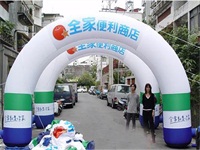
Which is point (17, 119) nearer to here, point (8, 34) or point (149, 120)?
point (149, 120)

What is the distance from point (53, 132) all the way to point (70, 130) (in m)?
0.29

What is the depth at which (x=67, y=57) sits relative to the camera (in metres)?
13.4

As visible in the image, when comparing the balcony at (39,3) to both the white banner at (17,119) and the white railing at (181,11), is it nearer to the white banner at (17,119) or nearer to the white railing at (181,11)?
the white railing at (181,11)

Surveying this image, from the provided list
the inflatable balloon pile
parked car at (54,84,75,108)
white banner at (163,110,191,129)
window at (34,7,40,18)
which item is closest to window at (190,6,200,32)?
parked car at (54,84,75,108)

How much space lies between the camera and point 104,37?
9.38 meters

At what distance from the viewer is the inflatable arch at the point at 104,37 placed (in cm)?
869

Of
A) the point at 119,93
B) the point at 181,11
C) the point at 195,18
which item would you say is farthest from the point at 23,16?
the point at 195,18

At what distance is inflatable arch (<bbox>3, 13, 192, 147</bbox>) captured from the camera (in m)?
8.69

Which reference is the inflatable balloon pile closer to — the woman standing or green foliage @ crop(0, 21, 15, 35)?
the woman standing

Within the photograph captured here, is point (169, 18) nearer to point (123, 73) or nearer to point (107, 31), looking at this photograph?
point (107, 31)

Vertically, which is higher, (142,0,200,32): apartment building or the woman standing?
(142,0,200,32): apartment building

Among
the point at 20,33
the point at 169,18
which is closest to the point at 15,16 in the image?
the point at 20,33

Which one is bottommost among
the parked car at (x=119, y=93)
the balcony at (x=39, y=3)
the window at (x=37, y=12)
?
the parked car at (x=119, y=93)

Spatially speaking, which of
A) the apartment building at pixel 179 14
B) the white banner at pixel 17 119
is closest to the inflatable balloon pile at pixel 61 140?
the white banner at pixel 17 119
